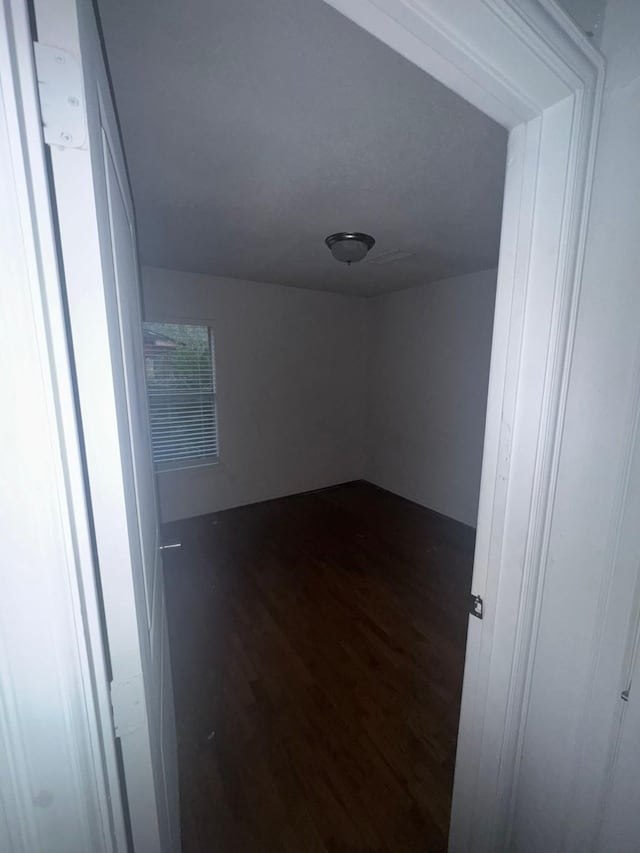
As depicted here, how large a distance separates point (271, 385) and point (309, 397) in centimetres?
51

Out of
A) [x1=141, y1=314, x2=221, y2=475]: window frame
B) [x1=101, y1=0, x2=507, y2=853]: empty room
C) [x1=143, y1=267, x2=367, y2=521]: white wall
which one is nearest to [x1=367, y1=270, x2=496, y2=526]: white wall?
[x1=101, y1=0, x2=507, y2=853]: empty room

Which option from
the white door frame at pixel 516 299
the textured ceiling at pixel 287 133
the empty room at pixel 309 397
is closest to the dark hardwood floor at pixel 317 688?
the empty room at pixel 309 397

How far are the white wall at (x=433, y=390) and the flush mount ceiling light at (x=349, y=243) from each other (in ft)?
4.75

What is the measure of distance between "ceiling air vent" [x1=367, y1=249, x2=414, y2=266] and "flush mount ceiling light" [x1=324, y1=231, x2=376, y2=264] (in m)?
0.37

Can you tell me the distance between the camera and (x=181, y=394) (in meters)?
3.28

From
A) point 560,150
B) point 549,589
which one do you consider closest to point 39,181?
point 560,150

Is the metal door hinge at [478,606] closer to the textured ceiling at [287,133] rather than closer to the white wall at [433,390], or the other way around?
the textured ceiling at [287,133]

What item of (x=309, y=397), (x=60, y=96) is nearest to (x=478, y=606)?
(x=60, y=96)

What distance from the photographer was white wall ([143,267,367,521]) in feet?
10.9

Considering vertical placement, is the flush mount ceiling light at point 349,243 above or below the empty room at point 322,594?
above

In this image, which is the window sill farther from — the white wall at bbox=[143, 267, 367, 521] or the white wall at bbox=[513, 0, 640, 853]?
the white wall at bbox=[513, 0, 640, 853]

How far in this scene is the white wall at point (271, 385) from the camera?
3.32 meters

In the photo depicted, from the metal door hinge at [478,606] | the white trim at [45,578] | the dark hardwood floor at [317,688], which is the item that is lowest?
the dark hardwood floor at [317,688]

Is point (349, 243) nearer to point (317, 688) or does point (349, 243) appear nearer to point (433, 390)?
point (433, 390)
